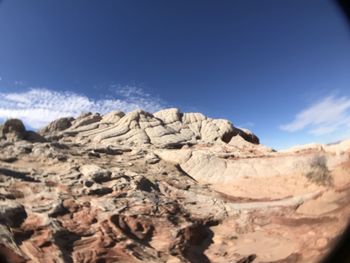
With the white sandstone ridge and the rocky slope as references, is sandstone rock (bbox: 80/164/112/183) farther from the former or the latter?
the white sandstone ridge

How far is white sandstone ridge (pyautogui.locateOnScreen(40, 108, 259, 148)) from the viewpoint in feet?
91.1

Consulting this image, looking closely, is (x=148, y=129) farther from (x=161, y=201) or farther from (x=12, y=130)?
(x=12, y=130)

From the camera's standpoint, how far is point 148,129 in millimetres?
30562

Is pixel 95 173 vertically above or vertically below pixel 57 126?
below

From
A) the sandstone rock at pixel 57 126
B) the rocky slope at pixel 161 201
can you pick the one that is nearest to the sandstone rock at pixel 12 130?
the rocky slope at pixel 161 201

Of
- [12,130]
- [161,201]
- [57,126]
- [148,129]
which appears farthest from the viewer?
[148,129]

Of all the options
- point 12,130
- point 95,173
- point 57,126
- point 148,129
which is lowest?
point 95,173

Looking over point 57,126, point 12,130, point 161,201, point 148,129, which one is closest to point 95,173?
point 161,201

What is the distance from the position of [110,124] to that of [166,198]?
13.7 m

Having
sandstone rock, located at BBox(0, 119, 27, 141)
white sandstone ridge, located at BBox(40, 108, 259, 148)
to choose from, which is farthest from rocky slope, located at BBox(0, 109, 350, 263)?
white sandstone ridge, located at BBox(40, 108, 259, 148)

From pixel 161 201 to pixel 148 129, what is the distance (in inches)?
524

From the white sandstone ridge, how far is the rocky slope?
33cm

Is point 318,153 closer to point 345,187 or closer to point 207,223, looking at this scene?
point 345,187

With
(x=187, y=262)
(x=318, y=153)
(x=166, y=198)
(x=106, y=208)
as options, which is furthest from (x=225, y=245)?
(x=318, y=153)
